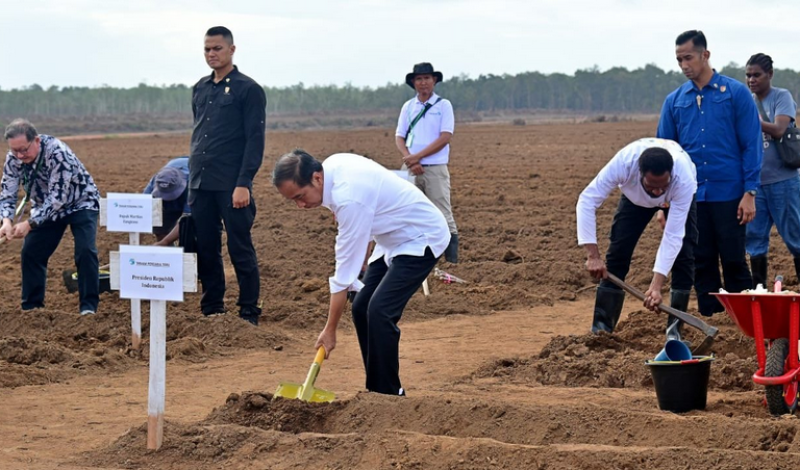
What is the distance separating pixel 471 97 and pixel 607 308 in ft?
280

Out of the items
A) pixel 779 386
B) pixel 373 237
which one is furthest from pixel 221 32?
pixel 779 386

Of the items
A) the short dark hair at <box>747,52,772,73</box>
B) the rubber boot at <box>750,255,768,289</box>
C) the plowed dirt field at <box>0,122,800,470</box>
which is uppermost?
the short dark hair at <box>747,52,772,73</box>

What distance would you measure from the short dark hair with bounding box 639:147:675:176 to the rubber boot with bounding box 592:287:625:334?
127 centimetres

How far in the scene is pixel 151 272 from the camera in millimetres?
5371

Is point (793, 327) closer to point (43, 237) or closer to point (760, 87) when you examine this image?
point (760, 87)

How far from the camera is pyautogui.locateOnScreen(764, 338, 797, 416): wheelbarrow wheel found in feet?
18.9

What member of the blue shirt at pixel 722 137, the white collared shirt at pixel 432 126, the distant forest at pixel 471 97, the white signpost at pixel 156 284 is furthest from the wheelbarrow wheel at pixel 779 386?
the distant forest at pixel 471 97

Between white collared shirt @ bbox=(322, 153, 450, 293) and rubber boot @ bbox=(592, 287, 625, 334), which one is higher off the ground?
white collared shirt @ bbox=(322, 153, 450, 293)

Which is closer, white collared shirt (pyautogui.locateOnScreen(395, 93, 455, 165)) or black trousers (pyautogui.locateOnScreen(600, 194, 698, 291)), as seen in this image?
black trousers (pyautogui.locateOnScreen(600, 194, 698, 291))

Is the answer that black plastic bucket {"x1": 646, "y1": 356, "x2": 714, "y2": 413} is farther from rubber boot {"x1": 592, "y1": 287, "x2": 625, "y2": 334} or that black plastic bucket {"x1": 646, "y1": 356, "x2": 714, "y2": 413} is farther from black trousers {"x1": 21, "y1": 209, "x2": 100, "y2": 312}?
black trousers {"x1": 21, "y1": 209, "x2": 100, "y2": 312}

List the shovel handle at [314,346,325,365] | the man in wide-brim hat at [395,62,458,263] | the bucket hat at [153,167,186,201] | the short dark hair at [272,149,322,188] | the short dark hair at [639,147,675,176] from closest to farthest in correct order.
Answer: the short dark hair at [272,149,322,188]
the shovel handle at [314,346,325,365]
the short dark hair at [639,147,675,176]
the bucket hat at [153,167,186,201]
the man in wide-brim hat at [395,62,458,263]

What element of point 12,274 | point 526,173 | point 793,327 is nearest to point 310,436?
point 793,327

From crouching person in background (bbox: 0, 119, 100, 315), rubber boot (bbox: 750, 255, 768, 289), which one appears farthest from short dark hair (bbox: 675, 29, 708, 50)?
crouching person in background (bbox: 0, 119, 100, 315)

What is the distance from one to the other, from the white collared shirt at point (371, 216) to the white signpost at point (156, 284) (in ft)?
2.92
